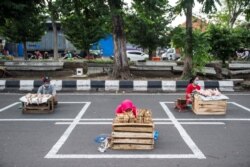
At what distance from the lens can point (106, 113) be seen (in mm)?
13133

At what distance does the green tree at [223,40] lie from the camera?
82.8 ft

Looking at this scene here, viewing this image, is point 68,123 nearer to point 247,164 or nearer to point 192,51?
point 247,164

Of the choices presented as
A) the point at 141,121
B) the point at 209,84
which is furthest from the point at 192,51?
the point at 141,121

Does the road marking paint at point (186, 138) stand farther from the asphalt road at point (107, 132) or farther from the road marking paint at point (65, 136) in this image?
the road marking paint at point (65, 136)

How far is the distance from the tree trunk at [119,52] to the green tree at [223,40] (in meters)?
6.99

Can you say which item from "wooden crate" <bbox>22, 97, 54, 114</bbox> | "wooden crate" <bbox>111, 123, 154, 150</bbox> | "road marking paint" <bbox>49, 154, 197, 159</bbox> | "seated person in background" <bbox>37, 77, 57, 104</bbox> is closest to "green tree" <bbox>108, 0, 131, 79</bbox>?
"seated person in background" <bbox>37, 77, 57, 104</bbox>

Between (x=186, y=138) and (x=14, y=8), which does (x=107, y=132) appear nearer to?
(x=186, y=138)

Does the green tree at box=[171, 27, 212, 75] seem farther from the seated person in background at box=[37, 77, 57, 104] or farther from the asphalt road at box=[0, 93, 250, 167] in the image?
the seated person in background at box=[37, 77, 57, 104]

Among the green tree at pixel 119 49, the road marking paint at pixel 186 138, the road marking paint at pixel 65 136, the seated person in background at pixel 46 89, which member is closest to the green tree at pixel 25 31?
the green tree at pixel 119 49

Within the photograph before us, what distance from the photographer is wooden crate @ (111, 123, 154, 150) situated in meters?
8.33

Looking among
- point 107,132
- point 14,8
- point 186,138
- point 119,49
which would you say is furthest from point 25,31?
point 186,138

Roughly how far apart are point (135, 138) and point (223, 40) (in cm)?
1864

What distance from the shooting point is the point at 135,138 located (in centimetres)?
835

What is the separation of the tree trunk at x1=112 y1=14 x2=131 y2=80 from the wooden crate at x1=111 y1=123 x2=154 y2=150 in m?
13.7
